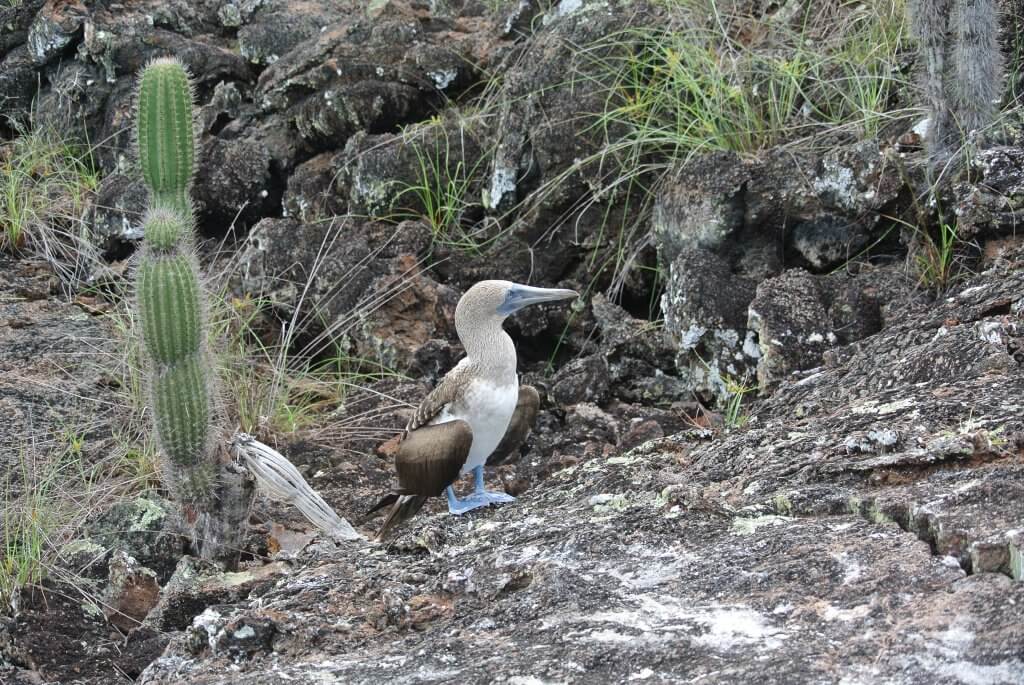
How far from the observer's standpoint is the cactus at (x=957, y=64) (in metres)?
5.05

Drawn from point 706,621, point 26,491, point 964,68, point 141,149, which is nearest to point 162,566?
point 26,491

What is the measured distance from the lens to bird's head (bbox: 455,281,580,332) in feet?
15.1

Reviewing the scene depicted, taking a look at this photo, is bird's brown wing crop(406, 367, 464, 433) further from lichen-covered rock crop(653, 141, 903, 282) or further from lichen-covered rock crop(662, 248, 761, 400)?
lichen-covered rock crop(653, 141, 903, 282)

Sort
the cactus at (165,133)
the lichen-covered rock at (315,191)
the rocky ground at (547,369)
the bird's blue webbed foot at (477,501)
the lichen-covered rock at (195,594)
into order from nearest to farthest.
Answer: the rocky ground at (547,369)
the lichen-covered rock at (195,594)
the bird's blue webbed foot at (477,501)
the cactus at (165,133)
the lichen-covered rock at (315,191)

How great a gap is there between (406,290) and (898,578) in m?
4.03

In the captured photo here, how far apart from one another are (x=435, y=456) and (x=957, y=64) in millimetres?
2509

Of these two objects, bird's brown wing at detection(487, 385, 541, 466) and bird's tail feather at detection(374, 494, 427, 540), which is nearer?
bird's tail feather at detection(374, 494, 427, 540)

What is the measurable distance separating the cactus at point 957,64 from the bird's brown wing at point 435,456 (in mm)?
2241

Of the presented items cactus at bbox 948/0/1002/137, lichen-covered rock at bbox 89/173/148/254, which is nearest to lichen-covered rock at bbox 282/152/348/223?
lichen-covered rock at bbox 89/173/148/254

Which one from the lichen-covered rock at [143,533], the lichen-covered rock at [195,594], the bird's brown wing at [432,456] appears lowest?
the lichen-covered rock at [143,533]

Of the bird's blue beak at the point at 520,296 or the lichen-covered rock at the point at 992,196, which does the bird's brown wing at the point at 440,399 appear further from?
the lichen-covered rock at the point at 992,196

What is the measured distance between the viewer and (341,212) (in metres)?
7.16

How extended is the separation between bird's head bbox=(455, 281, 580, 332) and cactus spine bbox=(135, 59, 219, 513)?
3.38 ft

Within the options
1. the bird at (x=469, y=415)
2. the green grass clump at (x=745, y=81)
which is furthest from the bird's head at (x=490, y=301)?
the green grass clump at (x=745, y=81)
